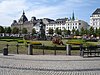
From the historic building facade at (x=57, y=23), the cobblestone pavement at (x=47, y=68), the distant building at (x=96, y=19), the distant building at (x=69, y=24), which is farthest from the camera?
the historic building facade at (x=57, y=23)

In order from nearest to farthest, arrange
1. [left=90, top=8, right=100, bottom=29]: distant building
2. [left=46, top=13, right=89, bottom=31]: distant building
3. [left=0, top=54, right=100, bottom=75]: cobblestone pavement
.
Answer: [left=0, top=54, right=100, bottom=75]: cobblestone pavement, [left=90, top=8, right=100, bottom=29]: distant building, [left=46, top=13, right=89, bottom=31]: distant building

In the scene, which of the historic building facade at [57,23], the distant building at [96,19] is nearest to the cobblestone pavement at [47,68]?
the distant building at [96,19]

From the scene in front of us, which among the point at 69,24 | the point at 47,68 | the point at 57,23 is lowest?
the point at 47,68

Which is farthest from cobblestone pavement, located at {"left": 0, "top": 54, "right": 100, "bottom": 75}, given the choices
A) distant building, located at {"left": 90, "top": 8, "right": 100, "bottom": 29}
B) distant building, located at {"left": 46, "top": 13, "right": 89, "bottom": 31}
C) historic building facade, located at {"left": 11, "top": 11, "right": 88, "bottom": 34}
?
distant building, located at {"left": 46, "top": 13, "right": 89, "bottom": 31}

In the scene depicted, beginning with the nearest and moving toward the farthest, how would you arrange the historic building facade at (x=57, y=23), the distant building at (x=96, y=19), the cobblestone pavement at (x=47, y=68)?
the cobblestone pavement at (x=47, y=68), the distant building at (x=96, y=19), the historic building facade at (x=57, y=23)

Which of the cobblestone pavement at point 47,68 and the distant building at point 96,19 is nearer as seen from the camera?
the cobblestone pavement at point 47,68

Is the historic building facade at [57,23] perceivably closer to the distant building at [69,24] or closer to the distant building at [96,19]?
the distant building at [69,24]

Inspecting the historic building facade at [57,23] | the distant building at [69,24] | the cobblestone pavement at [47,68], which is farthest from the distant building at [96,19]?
the cobblestone pavement at [47,68]

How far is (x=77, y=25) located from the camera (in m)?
149

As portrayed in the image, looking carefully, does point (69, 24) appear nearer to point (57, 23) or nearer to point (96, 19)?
point (57, 23)

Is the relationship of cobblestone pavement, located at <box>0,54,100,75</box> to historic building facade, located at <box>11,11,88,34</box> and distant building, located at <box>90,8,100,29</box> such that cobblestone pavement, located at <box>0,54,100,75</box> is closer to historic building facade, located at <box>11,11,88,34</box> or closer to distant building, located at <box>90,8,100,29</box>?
distant building, located at <box>90,8,100,29</box>

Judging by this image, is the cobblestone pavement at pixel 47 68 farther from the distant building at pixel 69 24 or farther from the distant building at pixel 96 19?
Answer: the distant building at pixel 69 24

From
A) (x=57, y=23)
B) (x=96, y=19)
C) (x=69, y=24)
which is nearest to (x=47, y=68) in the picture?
(x=96, y=19)

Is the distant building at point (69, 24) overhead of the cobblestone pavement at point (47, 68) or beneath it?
overhead
